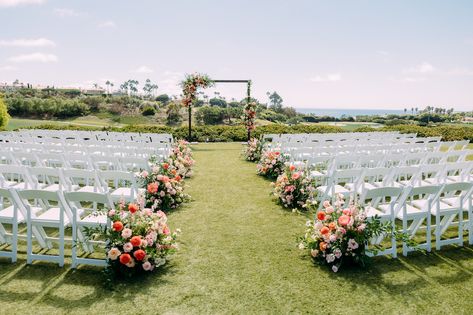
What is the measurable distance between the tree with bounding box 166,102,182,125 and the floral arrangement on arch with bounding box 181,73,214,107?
28.8 metres

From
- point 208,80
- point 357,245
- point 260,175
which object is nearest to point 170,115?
point 208,80

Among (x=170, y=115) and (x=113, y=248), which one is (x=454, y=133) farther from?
(x=170, y=115)

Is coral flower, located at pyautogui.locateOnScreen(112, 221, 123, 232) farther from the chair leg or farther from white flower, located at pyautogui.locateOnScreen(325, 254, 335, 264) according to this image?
white flower, located at pyautogui.locateOnScreen(325, 254, 335, 264)

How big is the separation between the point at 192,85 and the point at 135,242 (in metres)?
14.1

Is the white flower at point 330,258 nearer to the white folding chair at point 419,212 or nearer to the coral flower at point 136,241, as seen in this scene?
the white folding chair at point 419,212

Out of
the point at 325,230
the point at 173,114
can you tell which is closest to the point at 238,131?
the point at 325,230

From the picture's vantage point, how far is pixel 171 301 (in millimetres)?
3531

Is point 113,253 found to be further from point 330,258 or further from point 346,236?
point 346,236

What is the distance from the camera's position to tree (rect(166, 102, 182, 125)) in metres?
46.0

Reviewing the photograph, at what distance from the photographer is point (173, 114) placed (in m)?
46.5

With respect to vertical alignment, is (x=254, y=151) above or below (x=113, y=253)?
above

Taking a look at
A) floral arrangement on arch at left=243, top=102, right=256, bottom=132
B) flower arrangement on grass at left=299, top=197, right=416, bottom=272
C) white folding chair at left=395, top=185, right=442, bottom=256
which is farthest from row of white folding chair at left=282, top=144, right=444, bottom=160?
floral arrangement on arch at left=243, top=102, right=256, bottom=132

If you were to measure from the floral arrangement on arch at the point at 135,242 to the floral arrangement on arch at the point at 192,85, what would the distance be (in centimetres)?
1356

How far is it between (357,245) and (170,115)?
44316 millimetres
